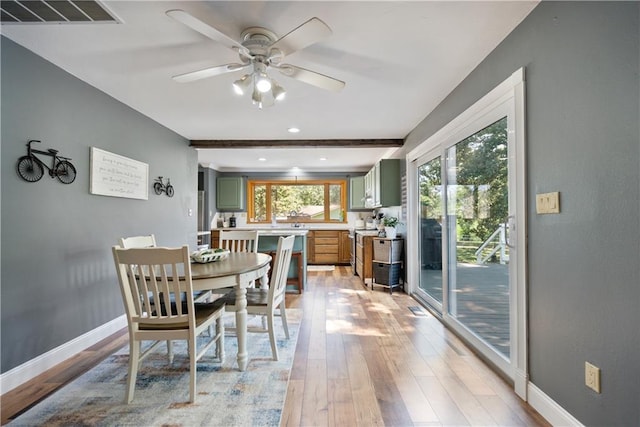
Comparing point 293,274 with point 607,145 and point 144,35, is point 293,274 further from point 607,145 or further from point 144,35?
point 607,145

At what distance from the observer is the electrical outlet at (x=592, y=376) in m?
1.35

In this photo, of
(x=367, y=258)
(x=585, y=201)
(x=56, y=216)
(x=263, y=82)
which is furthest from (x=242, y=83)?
(x=367, y=258)

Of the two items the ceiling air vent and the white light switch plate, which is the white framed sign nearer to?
the ceiling air vent

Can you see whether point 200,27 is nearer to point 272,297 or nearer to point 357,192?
point 272,297

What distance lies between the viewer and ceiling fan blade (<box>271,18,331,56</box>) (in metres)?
1.51

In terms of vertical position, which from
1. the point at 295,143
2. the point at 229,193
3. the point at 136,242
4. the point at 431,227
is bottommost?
the point at 136,242

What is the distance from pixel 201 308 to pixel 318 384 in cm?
97

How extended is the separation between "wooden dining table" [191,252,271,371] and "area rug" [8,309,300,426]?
0.20 metres

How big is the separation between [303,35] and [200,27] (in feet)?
1.73

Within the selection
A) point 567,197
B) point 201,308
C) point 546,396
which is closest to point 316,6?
point 567,197

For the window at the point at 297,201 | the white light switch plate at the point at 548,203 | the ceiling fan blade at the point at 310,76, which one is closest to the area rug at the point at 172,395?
the white light switch plate at the point at 548,203

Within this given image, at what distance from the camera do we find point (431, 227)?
380cm

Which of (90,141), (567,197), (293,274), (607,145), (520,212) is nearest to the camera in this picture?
(607,145)

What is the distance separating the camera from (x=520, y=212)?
72.2 inches
